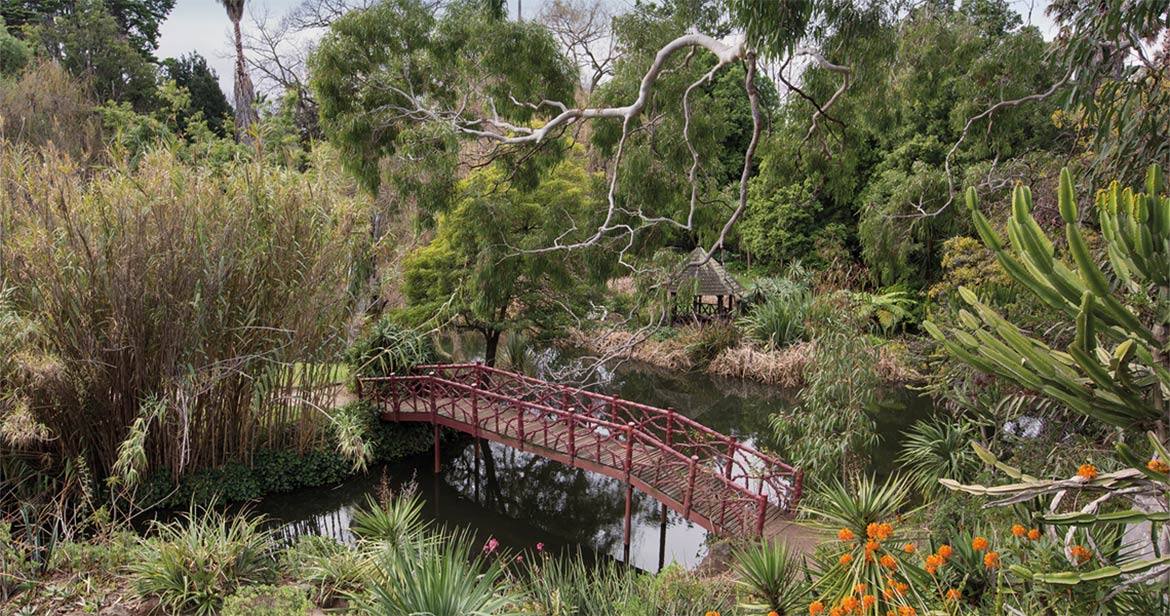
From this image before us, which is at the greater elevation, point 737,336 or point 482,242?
point 482,242

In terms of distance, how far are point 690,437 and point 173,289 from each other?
16.6 feet

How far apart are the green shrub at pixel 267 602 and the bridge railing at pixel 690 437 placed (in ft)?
11.2

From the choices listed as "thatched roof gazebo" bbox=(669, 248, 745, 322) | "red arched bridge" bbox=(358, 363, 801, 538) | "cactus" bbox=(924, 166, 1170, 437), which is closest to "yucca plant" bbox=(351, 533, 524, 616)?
"cactus" bbox=(924, 166, 1170, 437)

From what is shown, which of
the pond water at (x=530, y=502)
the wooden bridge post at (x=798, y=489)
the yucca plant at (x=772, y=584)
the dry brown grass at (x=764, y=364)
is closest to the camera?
the yucca plant at (x=772, y=584)

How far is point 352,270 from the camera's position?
26.9ft

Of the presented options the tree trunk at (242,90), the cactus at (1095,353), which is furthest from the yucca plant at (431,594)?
the tree trunk at (242,90)

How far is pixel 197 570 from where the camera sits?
16.4 ft

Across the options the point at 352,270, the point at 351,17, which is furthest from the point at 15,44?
the point at 352,270

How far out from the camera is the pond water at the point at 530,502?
8.06 meters

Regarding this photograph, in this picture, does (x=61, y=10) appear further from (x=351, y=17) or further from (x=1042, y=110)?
(x=1042, y=110)

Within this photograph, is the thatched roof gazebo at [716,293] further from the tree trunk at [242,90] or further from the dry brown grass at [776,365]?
the tree trunk at [242,90]

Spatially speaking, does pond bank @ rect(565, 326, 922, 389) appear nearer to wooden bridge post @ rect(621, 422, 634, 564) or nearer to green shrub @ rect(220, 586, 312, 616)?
wooden bridge post @ rect(621, 422, 634, 564)

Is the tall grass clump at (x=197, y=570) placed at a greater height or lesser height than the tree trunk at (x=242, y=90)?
lesser

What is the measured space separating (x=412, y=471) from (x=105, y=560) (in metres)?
4.55
